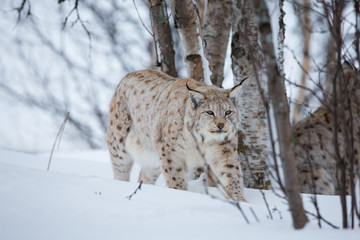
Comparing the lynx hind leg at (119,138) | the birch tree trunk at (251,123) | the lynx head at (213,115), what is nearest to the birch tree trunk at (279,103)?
the lynx head at (213,115)

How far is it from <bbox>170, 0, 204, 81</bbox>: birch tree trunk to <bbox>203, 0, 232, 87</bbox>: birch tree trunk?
0.97 m

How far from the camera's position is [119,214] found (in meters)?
2.62

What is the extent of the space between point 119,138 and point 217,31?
6.92ft

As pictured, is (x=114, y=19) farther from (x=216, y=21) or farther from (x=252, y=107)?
(x=252, y=107)

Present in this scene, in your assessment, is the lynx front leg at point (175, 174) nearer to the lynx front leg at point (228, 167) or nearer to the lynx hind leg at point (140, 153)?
the lynx front leg at point (228, 167)

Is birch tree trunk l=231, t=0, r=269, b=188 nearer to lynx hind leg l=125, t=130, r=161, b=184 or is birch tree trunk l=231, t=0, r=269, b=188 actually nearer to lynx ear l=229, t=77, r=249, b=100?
lynx ear l=229, t=77, r=249, b=100

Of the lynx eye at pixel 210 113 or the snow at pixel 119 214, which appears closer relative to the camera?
the snow at pixel 119 214

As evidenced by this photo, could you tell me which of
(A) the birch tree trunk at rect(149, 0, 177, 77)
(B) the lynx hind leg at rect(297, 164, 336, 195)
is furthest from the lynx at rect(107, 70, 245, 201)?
(B) the lynx hind leg at rect(297, 164, 336, 195)

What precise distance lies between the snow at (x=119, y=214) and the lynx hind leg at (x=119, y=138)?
197cm

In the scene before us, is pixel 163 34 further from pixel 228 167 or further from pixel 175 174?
pixel 228 167

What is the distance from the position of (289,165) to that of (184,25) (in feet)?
10.3

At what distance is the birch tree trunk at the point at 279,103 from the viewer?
2.16m

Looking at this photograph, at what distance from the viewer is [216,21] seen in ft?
20.9

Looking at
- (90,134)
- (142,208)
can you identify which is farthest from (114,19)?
(142,208)
